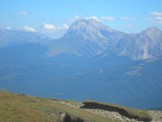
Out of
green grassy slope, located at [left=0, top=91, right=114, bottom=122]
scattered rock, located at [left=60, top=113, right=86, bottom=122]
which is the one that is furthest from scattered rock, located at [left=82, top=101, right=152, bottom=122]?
scattered rock, located at [left=60, top=113, right=86, bottom=122]

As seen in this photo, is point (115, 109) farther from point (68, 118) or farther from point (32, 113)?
point (32, 113)

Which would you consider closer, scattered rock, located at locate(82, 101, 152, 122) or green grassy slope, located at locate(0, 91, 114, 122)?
green grassy slope, located at locate(0, 91, 114, 122)

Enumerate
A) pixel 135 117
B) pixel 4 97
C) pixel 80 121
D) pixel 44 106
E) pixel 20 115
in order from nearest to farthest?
pixel 20 115, pixel 80 121, pixel 44 106, pixel 4 97, pixel 135 117

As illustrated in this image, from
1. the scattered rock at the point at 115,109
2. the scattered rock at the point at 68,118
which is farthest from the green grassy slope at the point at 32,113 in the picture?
the scattered rock at the point at 115,109

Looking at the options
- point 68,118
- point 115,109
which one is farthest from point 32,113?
point 115,109

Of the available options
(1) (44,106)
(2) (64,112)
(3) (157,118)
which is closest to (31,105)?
(1) (44,106)

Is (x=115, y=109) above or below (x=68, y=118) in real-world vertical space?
above

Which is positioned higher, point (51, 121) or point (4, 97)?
point (4, 97)

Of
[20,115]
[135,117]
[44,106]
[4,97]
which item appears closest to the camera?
[20,115]

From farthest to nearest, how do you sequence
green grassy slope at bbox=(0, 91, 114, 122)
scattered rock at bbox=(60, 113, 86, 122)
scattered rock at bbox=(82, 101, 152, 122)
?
1. scattered rock at bbox=(82, 101, 152, 122)
2. scattered rock at bbox=(60, 113, 86, 122)
3. green grassy slope at bbox=(0, 91, 114, 122)

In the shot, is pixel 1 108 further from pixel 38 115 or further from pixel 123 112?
pixel 123 112

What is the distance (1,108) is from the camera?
42562mm

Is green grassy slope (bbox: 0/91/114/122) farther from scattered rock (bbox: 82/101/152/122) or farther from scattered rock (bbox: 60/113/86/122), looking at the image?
scattered rock (bbox: 82/101/152/122)

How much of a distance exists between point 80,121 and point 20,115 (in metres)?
8.92
